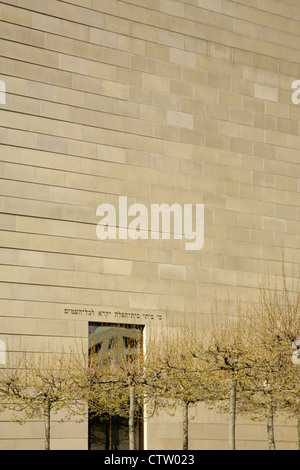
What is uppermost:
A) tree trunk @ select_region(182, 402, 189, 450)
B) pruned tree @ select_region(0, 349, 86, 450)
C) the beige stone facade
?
the beige stone facade

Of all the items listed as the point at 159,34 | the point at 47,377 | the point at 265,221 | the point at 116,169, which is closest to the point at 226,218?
the point at 265,221

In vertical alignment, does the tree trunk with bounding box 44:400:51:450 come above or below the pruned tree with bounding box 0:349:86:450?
below

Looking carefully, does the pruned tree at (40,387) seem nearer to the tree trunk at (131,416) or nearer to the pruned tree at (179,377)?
the tree trunk at (131,416)

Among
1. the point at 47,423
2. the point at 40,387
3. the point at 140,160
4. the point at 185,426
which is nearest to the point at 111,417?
the point at 185,426

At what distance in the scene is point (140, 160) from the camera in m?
29.0

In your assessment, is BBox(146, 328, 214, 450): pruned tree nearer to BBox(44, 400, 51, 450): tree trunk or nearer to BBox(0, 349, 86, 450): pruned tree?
BBox(0, 349, 86, 450): pruned tree

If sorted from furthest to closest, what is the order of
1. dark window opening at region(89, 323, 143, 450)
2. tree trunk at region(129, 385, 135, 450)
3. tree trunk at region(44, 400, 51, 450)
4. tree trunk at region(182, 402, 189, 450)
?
dark window opening at region(89, 323, 143, 450), tree trunk at region(182, 402, 189, 450), tree trunk at region(129, 385, 135, 450), tree trunk at region(44, 400, 51, 450)

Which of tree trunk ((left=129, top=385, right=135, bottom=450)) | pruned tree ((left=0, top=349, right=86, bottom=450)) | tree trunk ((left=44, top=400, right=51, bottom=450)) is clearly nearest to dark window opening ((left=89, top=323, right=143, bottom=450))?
pruned tree ((left=0, top=349, right=86, bottom=450))

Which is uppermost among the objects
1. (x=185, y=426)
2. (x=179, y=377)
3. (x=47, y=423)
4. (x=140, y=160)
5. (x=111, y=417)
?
(x=140, y=160)

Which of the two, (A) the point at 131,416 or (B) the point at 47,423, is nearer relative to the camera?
(B) the point at 47,423

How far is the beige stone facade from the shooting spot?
87.2ft

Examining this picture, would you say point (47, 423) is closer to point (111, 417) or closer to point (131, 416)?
point (131, 416)

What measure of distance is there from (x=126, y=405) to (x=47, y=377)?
119 inches

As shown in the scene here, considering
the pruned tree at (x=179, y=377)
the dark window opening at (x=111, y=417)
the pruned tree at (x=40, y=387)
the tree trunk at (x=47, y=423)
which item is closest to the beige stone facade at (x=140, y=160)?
the dark window opening at (x=111, y=417)
